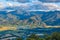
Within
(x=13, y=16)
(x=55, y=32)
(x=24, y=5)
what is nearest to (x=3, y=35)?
(x=13, y=16)

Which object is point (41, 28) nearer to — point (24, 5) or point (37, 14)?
point (37, 14)

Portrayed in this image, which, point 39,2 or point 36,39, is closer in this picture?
point 36,39

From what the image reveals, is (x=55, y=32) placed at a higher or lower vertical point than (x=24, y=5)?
lower

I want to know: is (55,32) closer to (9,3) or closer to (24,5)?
(24,5)

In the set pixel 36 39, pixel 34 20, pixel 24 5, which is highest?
pixel 24 5

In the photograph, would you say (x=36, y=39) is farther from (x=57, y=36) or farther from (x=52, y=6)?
(x=52, y=6)

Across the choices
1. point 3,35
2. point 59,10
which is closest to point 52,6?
point 59,10

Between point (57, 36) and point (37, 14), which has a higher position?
point (37, 14)
